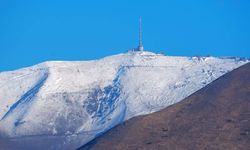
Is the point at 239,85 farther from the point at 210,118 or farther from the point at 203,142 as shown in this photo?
the point at 203,142

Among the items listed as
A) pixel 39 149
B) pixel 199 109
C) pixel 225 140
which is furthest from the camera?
pixel 39 149

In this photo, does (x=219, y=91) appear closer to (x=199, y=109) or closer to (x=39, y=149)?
(x=199, y=109)

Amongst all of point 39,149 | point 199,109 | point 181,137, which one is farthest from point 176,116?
point 39,149

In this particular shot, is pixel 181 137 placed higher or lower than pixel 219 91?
lower

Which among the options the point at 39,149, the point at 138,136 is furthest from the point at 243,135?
the point at 39,149

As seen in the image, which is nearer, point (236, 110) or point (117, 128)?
point (236, 110)

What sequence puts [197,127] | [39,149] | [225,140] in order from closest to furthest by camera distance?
[225,140], [197,127], [39,149]
